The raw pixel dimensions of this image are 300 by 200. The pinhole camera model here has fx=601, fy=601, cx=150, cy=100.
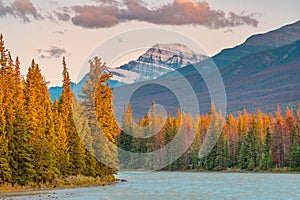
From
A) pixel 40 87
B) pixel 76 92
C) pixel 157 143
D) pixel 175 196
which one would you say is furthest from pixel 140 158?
pixel 175 196

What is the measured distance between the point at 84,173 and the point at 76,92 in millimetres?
11905

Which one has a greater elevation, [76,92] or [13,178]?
[76,92]

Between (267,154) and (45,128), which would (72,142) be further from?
(267,154)

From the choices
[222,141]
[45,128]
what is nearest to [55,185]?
[45,128]

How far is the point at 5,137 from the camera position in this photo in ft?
205

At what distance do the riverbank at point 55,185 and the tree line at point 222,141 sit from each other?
60.3m

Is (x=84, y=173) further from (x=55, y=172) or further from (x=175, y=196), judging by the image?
(x=175, y=196)

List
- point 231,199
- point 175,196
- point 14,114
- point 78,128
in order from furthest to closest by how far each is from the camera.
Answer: point 78,128 → point 14,114 → point 175,196 → point 231,199

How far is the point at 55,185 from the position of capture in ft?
228

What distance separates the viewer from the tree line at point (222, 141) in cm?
13575

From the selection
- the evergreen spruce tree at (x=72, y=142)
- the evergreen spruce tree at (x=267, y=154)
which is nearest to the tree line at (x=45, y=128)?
the evergreen spruce tree at (x=72, y=142)

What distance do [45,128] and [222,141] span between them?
284 ft

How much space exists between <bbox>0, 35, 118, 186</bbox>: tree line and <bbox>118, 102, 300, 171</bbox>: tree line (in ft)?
195

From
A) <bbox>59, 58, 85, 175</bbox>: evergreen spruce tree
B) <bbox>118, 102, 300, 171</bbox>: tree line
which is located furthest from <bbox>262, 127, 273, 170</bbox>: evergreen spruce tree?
<bbox>59, 58, 85, 175</bbox>: evergreen spruce tree
